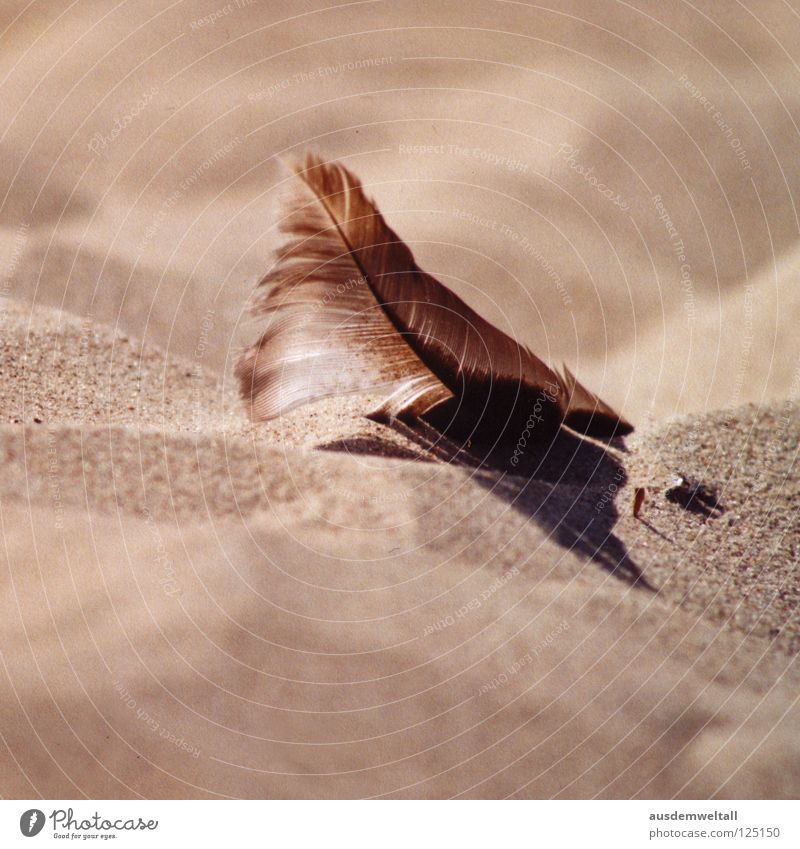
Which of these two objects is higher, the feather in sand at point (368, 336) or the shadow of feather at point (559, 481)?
the feather in sand at point (368, 336)

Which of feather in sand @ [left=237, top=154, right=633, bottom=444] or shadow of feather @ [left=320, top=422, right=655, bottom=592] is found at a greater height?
feather in sand @ [left=237, top=154, right=633, bottom=444]

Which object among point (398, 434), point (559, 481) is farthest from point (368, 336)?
point (559, 481)

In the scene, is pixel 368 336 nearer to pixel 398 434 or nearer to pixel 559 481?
pixel 398 434

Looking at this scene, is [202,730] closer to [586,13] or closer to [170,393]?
[170,393]

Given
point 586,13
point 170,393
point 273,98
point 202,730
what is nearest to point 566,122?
point 586,13
